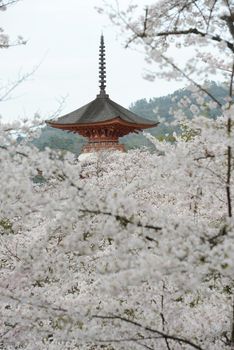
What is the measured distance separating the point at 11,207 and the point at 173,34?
206 cm

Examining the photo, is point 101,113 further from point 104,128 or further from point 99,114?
point 104,128

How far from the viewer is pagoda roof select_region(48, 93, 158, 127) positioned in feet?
68.1

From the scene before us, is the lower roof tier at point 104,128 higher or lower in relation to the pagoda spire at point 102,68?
lower

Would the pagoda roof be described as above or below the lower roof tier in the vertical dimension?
above

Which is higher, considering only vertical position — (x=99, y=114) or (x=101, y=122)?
(x=99, y=114)

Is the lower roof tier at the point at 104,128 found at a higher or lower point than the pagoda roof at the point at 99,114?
lower

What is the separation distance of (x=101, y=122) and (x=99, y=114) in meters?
0.85

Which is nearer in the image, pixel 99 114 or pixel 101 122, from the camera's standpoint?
pixel 101 122

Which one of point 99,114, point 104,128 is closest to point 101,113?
point 99,114

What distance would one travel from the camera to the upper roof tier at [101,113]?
2077cm

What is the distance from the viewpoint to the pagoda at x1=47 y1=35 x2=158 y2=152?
20.7m

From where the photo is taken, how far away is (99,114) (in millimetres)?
21219

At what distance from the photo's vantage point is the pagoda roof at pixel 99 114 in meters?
20.8

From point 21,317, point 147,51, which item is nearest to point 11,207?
point 21,317
